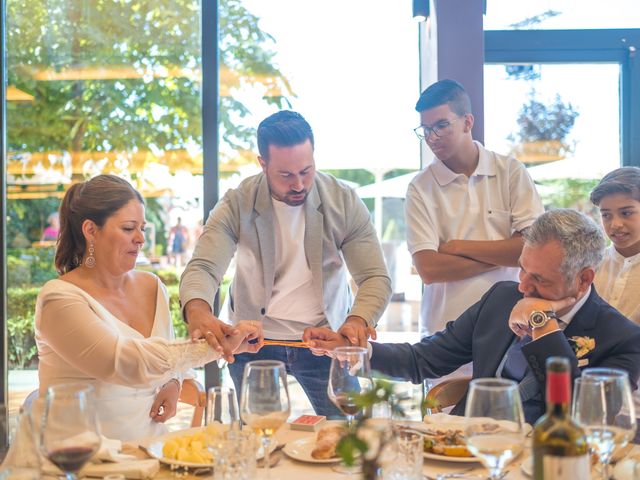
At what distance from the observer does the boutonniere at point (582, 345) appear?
2.38 metres

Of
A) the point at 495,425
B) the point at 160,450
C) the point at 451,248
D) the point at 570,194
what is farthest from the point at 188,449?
the point at 570,194

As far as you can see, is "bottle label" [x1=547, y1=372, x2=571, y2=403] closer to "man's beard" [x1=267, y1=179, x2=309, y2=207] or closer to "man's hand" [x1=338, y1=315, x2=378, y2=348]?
"man's hand" [x1=338, y1=315, x2=378, y2=348]

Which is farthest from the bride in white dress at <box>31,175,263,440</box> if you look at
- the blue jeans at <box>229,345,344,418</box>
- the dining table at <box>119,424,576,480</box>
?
the dining table at <box>119,424,576,480</box>

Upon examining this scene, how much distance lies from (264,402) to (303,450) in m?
0.31

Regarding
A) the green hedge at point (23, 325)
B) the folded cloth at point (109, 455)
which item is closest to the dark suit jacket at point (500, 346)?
the folded cloth at point (109, 455)

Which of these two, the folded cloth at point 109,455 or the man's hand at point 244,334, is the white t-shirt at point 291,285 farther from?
the folded cloth at point 109,455

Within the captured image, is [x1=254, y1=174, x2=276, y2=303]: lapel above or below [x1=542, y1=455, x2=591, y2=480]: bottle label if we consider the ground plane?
above

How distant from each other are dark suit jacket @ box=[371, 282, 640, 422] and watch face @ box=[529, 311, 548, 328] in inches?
2.3

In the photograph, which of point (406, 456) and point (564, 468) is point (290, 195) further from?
point (564, 468)

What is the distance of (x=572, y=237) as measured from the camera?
2459 millimetres

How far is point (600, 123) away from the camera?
4.43 m

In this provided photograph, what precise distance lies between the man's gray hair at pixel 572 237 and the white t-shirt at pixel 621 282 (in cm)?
52

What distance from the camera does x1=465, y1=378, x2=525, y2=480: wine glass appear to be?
1360 mm

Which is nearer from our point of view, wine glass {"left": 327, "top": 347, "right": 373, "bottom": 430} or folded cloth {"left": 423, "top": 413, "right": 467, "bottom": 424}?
wine glass {"left": 327, "top": 347, "right": 373, "bottom": 430}
